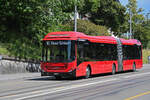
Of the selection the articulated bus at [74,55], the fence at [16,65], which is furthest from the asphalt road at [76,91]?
the fence at [16,65]

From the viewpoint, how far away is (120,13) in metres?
67.2

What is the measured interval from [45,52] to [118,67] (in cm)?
854

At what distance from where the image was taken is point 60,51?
20844mm

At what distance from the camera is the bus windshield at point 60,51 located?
813 inches

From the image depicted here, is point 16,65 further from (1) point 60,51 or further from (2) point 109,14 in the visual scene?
(2) point 109,14

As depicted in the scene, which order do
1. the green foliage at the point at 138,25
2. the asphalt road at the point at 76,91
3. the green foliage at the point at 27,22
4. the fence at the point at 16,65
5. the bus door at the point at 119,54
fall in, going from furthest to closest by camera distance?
the green foliage at the point at 138,25 < the green foliage at the point at 27,22 < the bus door at the point at 119,54 < the fence at the point at 16,65 < the asphalt road at the point at 76,91

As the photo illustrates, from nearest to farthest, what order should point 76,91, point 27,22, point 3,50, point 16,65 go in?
point 76,91 < point 16,65 < point 3,50 < point 27,22

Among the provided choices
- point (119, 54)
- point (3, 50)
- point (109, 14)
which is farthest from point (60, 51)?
point (109, 14)

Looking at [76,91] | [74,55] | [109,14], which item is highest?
[109,14]

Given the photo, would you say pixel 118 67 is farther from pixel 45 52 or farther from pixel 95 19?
pixel 95 19

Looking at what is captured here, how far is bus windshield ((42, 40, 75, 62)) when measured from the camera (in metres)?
20.6

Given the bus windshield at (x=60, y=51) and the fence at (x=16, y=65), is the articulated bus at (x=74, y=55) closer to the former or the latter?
the bus windshield at (x=60, y=51)

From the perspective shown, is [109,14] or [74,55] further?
[109,14]

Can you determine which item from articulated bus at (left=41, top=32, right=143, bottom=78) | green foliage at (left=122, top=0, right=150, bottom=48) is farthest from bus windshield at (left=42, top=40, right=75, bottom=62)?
green foliage at (left=122, top=0, right=150, bottom=48)
